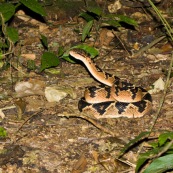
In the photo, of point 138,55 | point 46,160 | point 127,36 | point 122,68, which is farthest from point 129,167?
point 127,36

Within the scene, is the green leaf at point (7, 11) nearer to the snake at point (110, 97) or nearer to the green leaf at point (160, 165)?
the snake at point (110, 97)

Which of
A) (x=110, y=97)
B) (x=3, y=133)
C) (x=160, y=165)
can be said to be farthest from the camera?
(x=110, y=97)

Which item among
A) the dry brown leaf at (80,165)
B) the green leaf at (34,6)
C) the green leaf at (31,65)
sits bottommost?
the dry brown leaf at (80,165)

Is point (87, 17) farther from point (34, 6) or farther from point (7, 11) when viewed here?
point (7, 11)

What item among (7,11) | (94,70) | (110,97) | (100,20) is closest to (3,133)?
(7,11)

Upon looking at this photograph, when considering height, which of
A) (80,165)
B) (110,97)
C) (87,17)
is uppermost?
(87,17)

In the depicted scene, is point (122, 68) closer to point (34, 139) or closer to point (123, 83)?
point (123, 83)

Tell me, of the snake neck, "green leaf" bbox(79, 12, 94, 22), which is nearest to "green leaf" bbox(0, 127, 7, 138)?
the snake neck

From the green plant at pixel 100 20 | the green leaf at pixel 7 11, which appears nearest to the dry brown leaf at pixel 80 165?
the green leaf at pixel 7 11
